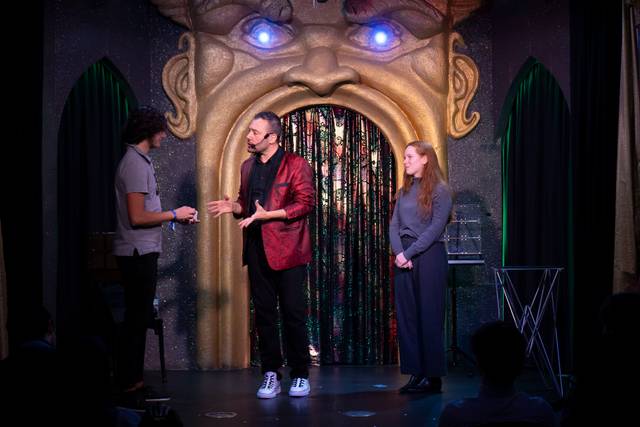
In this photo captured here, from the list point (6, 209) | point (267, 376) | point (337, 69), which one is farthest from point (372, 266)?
point (6, 209)

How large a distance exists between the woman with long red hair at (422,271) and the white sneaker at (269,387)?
769mm

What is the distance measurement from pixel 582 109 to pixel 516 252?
5.55 ft

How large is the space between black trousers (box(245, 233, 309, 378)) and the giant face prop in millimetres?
1694

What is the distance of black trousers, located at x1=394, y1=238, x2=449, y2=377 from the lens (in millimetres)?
5012

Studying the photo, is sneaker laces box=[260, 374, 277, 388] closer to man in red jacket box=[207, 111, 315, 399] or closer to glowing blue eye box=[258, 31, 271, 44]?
man in red jacket box=[207, 111, 315, 399]

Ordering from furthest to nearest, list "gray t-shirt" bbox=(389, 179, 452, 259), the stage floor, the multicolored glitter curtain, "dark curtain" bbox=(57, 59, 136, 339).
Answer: the multicolored glitter curtain → "dark curtain" bbox=(57, 59, 136, 339) → "gray t-shirt" bbox=(389, 179, 452, 259) → the stage floor

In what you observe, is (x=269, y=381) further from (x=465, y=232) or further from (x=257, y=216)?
(x=465, y=232)

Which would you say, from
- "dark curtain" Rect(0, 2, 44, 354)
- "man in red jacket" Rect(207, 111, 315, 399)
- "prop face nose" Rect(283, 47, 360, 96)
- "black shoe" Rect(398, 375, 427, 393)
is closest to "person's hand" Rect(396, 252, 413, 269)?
"man in red jacket" Rect(207, 111, 315, 399)

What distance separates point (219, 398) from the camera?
4973 millimetres

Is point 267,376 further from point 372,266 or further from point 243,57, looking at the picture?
point 243,57

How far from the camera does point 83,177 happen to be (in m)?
5.89

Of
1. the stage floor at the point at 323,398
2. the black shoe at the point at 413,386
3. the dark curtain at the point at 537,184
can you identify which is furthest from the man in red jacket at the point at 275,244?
the dark curtain at the point at 537,184

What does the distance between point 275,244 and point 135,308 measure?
87 centimetres

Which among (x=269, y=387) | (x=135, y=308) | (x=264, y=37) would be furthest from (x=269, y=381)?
(x=264, y=37)
